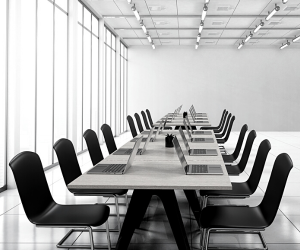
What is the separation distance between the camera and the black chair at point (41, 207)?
2.47 metres

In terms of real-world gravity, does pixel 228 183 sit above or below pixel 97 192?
above

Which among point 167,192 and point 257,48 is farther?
point 257,48

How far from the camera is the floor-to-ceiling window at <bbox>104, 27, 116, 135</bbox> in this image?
11805 millimetres

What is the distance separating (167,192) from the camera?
282 centimetres

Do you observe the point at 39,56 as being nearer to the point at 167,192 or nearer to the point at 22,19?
the point at 22,19

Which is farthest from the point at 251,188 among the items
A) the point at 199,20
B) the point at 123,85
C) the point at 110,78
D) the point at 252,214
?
the point at 123,85

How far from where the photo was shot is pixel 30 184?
8.43 feet

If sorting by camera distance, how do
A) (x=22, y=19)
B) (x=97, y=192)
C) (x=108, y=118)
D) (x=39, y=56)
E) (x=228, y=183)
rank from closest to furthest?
1. (x=228, y=183)
2. (x=97, y=192)
3. (x=22, y=19)
4. (x=39, y=56)
5. (x=108, y=118)

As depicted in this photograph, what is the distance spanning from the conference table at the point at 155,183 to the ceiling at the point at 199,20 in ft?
20.4

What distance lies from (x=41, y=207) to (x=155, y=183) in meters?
0.93

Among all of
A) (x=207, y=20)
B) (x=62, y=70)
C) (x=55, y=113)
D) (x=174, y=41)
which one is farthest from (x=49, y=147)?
(x=174, y=41)

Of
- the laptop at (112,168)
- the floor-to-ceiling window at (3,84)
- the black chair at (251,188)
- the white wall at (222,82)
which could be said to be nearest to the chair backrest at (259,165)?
the black chair at (251,188)

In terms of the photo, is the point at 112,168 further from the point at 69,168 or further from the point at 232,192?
the point at 232,192

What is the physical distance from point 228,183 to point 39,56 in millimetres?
4875
